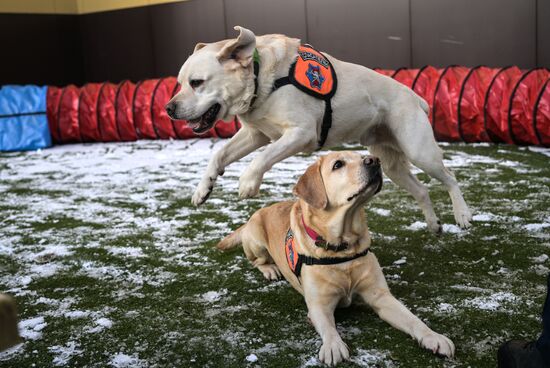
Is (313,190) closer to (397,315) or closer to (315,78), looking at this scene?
(397,315)

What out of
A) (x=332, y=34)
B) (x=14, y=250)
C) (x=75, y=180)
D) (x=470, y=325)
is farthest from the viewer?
(x=332, y=34)

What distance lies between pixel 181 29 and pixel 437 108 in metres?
6.21

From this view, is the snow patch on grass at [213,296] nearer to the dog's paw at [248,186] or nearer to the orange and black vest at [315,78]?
the dog's paw at [248,186]

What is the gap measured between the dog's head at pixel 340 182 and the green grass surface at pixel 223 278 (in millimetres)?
557

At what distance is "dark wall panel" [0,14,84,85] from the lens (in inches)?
465

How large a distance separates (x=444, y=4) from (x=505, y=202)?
573 centimetres

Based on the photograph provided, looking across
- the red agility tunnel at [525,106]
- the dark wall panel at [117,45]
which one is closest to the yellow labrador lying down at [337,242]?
the red agility tunnel at [525,106]

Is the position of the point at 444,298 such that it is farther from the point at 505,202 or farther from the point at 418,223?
the point at 505,202

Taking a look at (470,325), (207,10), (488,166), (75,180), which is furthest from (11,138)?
(470,325)

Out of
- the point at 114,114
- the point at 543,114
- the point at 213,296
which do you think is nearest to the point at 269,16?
the point at 114,114

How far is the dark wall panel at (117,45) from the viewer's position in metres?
12.2

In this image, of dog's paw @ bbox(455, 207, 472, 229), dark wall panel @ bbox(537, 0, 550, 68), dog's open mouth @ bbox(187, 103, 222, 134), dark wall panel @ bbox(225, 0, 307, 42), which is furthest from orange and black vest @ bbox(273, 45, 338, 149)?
dark wall panel @ bbox(225, 0, 307, 42)

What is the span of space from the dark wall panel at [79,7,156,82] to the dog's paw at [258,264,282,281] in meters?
9.67

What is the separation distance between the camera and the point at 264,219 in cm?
333
